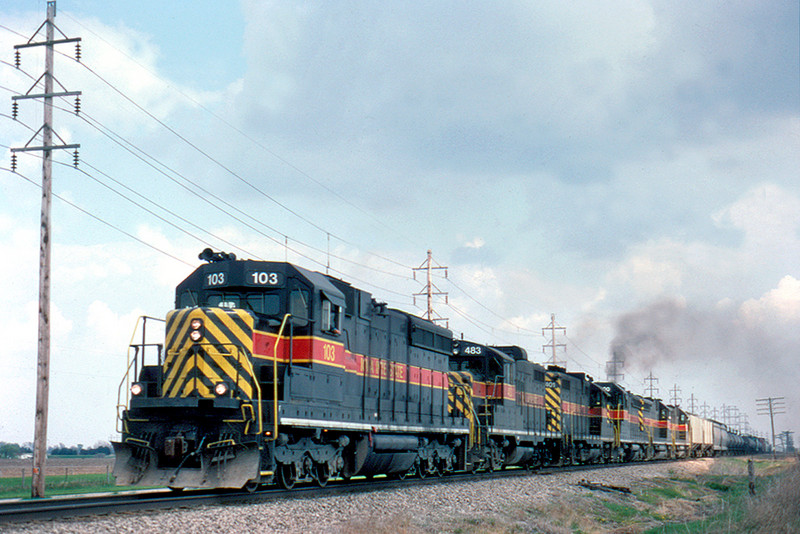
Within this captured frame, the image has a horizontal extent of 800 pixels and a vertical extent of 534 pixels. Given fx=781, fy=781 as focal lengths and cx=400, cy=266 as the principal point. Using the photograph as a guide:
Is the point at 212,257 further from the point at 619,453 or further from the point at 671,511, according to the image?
the point at 619,453

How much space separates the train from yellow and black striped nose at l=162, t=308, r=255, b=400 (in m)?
0.02

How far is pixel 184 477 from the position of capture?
39.9ft

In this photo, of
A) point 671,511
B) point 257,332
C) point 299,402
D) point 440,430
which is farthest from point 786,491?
point 257,332

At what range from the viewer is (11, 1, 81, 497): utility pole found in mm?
15992

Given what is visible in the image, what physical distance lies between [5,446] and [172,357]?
102m

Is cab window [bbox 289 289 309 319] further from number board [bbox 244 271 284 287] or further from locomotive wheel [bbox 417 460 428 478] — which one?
locomotive wheel [bbox 417 460 428 478]

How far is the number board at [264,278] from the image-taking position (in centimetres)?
1373

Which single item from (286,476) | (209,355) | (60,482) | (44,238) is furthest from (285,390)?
(60,482)

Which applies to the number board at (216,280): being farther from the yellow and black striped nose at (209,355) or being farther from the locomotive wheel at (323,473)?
the locomotive wheel at (323,473)

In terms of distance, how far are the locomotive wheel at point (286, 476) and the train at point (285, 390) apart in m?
0.04

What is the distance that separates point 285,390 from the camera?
1295 centimetres

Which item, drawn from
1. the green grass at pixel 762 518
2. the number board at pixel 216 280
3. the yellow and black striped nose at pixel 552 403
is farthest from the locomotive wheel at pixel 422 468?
the yellow and black striped nose at pixel 552 403

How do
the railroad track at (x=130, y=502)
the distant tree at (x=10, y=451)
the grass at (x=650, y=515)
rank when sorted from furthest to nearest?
the distant tree at (x=10, y=451)
the grass at (x=650, y=515)
the railroad track at (x=130, y=502)

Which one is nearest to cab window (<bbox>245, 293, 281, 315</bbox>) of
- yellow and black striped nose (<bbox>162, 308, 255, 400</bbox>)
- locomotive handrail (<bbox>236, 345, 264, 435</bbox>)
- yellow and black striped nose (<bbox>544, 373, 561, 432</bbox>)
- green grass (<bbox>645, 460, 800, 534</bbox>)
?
yellow and black striped nose (<bbox>162, 308, 255, 400</bbox>)
